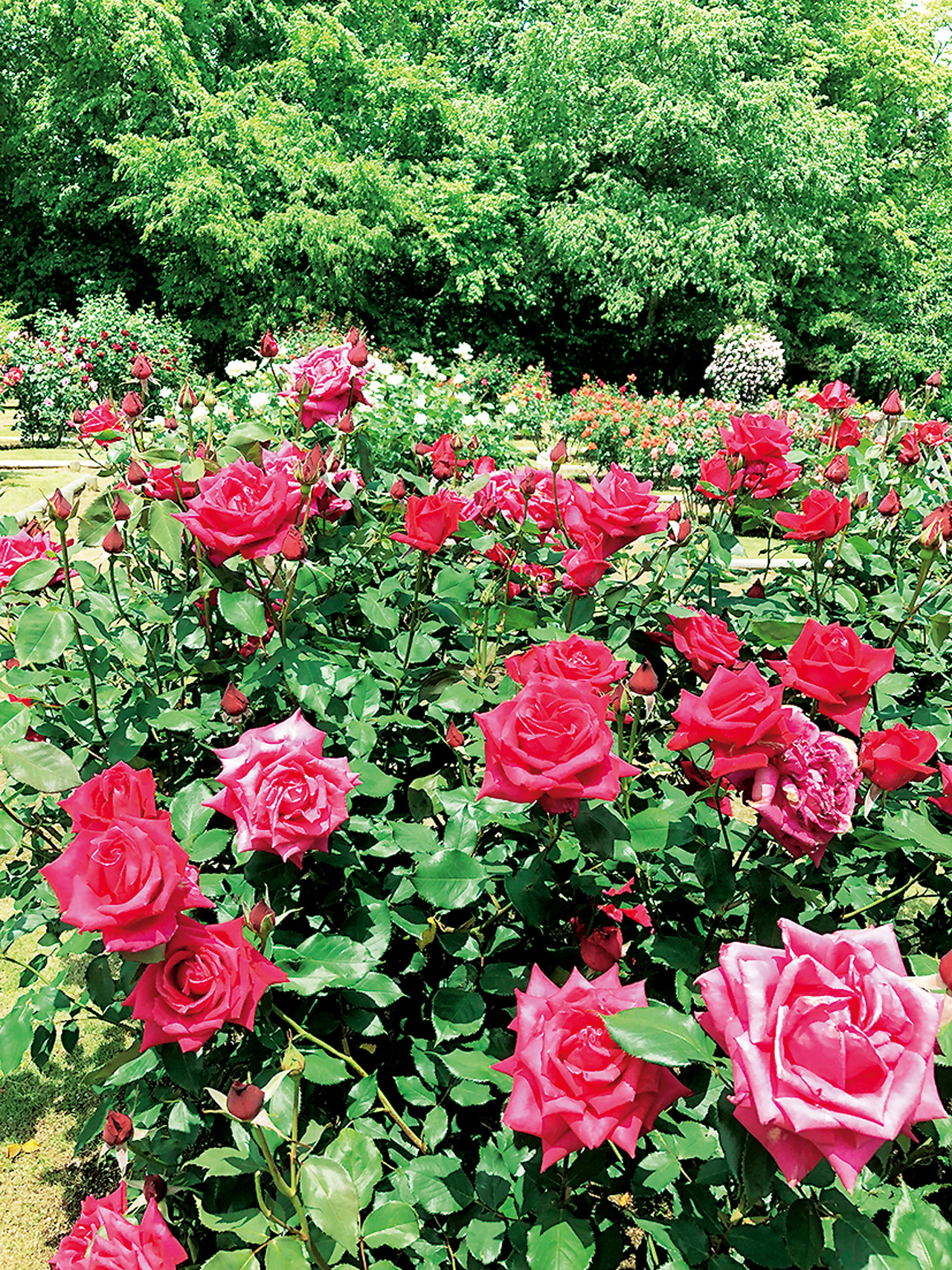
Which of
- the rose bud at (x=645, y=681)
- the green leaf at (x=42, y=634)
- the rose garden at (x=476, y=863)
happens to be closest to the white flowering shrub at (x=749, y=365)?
the rose garden at (x=476, y=863)

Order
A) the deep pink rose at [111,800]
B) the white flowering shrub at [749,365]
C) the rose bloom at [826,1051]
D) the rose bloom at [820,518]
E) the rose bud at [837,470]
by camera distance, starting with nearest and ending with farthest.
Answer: the rose bloom at [826,1051] → the deep pink rose at [111,800] → the rose bloom at [820,518] → the rose bud at [837,470] → the white flowering shrub at [749,365]

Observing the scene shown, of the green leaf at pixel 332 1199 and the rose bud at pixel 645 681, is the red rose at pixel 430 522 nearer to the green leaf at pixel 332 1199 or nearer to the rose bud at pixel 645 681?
the rose bud at pixel 645 681

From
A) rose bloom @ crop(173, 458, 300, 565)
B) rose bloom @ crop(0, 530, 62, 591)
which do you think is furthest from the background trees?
rose bloom @ crop(173, 458, 300, 565)

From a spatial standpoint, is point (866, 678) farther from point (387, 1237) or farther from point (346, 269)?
point (346, 269)

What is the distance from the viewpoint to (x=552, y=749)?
867 millimetres

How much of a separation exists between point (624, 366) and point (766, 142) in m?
4.85

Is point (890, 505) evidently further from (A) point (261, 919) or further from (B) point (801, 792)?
(A) point (261, 919)

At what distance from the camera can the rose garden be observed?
743 millimetres

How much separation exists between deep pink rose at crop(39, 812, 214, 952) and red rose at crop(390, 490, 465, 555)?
0.59 meters

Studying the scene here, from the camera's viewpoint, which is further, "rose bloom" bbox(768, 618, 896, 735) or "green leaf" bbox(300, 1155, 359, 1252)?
"rose bloom" bbox(768, 618, 896, 735)

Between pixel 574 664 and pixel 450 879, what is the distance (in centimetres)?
29

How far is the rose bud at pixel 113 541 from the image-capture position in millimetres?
1331

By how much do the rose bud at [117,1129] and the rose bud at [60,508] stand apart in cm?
78

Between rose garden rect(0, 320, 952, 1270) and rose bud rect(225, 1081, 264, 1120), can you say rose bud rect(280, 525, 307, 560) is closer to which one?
rose garden rect(0, 320, 952, 1270)
